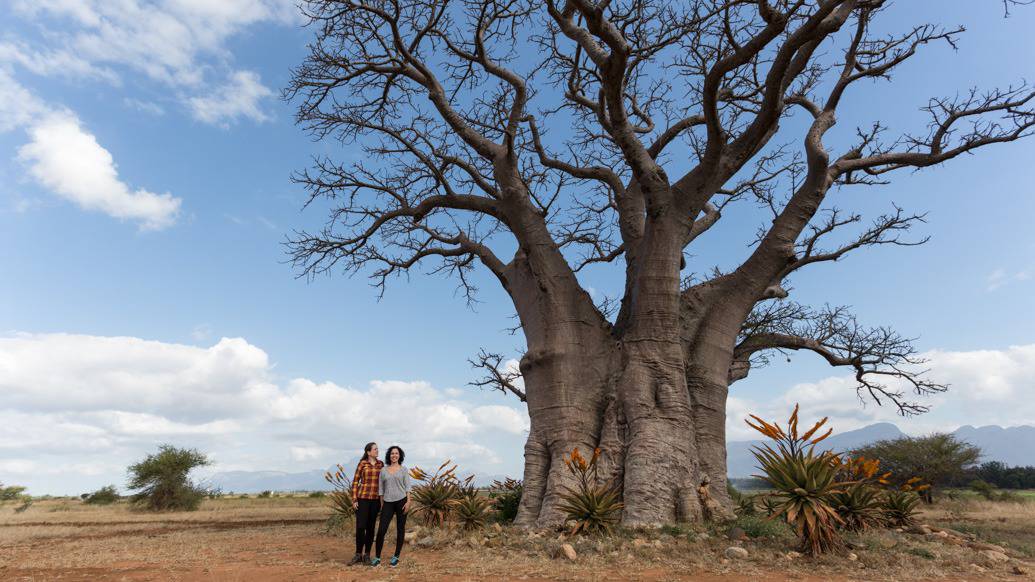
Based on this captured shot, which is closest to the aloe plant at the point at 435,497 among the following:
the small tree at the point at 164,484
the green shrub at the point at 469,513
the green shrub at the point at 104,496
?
the green shrub at the point at 469,513

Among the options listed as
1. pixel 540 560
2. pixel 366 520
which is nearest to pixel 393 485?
pixel 366 520

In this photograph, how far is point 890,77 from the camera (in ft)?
33.4

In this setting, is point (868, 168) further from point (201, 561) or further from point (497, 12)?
point (201, 561)

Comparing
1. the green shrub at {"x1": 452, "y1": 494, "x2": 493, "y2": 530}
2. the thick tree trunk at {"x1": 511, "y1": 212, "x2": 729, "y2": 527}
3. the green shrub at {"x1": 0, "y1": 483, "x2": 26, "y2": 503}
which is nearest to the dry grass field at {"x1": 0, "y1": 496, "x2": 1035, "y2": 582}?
the green shrub at {"x1": 452, "y1": 494, "x2": 493, "y2": 530}

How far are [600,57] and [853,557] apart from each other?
6.84 metres

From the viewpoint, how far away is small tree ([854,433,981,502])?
19438mm

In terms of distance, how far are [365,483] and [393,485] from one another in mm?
306

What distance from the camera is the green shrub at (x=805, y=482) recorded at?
224 inches

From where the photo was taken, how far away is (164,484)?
19891 millimetres

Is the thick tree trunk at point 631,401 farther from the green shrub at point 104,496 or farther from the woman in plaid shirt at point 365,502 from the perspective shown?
the green shrub at point 104,496

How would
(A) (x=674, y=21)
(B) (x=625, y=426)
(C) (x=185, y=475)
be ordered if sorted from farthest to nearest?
(C) (x=185, y=475)
(A) (x=674, y=21)
(B) (x=625, y=426)

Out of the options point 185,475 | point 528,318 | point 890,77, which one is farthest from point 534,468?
point 185,475

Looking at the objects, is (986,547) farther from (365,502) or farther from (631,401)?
(365,502)

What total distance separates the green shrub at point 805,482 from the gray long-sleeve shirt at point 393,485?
358 centimetres
